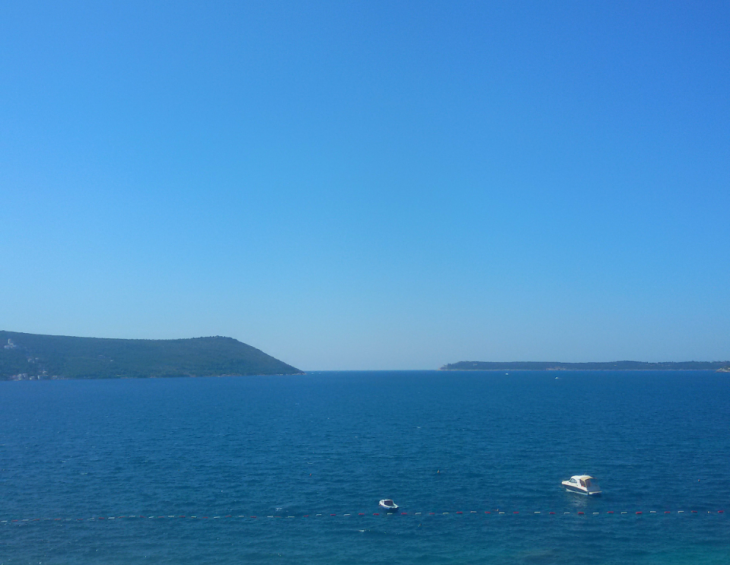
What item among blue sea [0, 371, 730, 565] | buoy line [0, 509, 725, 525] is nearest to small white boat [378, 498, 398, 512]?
buoy line [0, 509, 725, 525]

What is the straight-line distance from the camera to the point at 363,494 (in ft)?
169

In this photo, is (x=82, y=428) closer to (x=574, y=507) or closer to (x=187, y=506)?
(x=187, y=506)

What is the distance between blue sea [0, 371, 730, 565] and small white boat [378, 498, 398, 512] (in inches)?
29.0

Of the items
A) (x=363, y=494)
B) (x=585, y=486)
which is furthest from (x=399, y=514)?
(x=585, y=486)

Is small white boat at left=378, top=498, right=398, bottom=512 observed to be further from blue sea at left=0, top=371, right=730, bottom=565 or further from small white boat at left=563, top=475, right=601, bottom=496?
small white boat at left=563, top=475, right=601, bottom=496

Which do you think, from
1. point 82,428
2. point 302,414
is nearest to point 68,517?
point 82,428

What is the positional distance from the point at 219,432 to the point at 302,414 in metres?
32.1

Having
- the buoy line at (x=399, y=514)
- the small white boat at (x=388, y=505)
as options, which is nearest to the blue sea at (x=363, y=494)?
the buoy line at (x=399, y=514)

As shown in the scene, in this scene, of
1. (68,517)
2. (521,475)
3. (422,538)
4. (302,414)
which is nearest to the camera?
(422,538)

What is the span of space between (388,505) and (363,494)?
5531 mm

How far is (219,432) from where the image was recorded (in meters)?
91.6

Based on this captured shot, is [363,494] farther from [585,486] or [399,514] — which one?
[585,486]

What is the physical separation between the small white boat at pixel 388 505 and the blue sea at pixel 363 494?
737mm

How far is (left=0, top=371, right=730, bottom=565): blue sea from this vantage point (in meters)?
38.7
